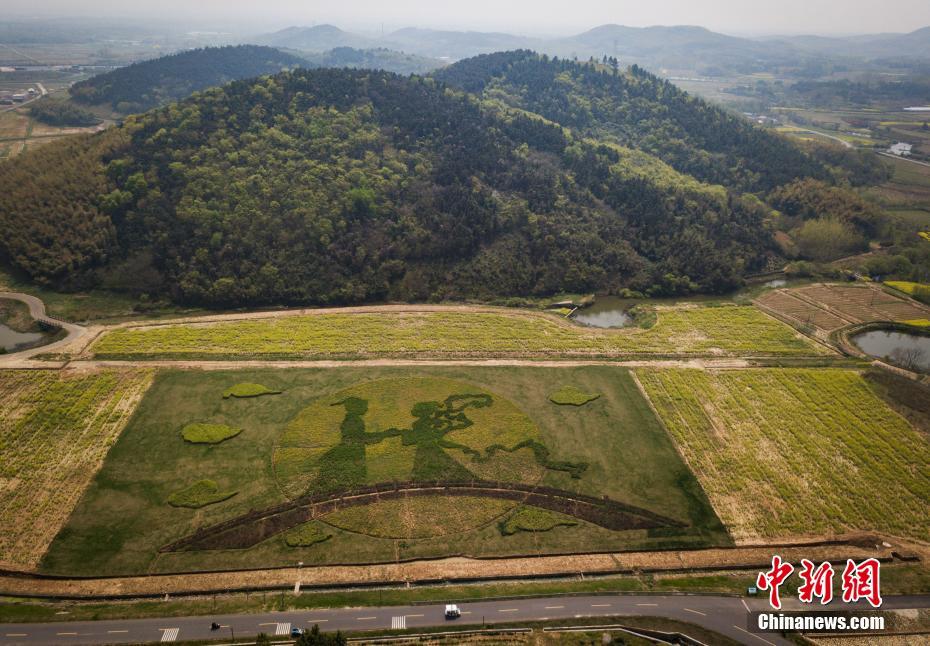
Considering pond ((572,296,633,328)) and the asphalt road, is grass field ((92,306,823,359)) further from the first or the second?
the asphalt road

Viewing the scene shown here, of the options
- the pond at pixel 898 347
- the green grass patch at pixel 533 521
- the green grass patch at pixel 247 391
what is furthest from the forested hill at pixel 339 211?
the green grass patch at pixel 533 521

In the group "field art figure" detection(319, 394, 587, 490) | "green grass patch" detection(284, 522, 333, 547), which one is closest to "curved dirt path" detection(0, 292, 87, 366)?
→ "field art figure" detection(319, 394, 587, 490)

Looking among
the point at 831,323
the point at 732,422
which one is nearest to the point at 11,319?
the point at 732,422

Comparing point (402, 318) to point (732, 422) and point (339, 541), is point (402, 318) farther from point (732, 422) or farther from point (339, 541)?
point (732, 422)

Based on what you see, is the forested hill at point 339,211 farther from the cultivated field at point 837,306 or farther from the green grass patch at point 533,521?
the green grass patch at point 533,521

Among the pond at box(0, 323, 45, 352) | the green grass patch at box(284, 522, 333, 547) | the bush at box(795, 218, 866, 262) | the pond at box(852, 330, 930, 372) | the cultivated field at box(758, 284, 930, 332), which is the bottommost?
the green grass patch at box(284, 522, 333, 547)

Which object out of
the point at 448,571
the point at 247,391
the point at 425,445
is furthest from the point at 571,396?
the point at 247,391

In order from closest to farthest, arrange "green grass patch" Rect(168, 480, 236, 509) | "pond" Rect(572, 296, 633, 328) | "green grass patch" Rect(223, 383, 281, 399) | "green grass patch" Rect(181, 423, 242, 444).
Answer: "green grass patch" Rect(168, 480, 236, 509) → "green grass patch" Rect(181, 423, 242, 444) → "green grass patch" Rect(223, 383, 281, 399) → "pond" Rect(572, 296, 633, 328)
